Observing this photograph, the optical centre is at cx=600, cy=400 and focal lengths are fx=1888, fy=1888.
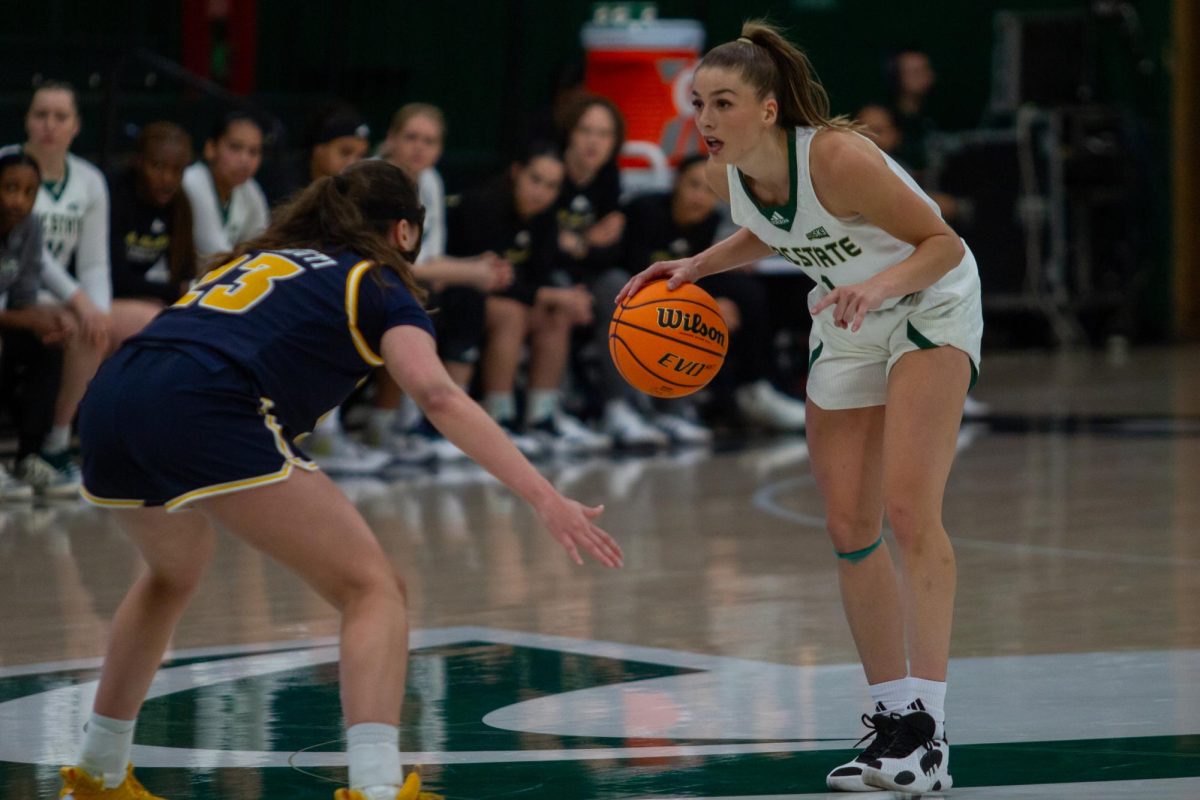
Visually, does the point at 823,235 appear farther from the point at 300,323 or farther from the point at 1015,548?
the point at 1015,548

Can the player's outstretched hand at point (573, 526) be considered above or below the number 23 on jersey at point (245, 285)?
below

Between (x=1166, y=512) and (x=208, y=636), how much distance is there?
4.19 m

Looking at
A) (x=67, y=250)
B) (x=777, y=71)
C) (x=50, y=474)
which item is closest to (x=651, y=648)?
(x=777, y=71)

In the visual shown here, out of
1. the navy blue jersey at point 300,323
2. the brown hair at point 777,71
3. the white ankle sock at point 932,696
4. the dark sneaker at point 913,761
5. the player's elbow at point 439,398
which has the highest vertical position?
the brown hair at point 777,71

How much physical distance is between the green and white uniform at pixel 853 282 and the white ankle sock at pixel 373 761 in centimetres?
125

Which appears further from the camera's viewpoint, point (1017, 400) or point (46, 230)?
Answer: point (1017, 400)

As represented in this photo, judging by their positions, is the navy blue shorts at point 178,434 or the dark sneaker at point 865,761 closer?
the navy blue shorts at point 178,434

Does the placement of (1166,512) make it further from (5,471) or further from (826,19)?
(826,19)

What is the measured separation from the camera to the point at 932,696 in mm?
3803

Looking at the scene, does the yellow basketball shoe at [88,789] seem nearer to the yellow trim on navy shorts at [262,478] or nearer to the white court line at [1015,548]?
the yellow trim on navy shorts at [262,478]

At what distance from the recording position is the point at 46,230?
27.6 ft

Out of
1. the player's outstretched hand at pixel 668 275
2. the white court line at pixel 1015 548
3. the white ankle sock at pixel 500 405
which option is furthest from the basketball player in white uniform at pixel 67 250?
the player's outstretched hand at pixel 668 275

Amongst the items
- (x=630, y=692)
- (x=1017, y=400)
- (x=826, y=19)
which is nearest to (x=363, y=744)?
(x=630, y=692)

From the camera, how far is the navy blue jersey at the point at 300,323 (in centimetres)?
343
